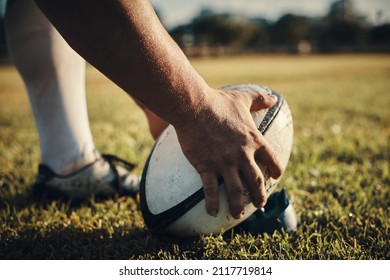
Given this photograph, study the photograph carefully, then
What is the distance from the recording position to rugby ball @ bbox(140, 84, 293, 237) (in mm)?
1309

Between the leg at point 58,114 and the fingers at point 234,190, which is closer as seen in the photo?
the fingers at point 234,190

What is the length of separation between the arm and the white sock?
3.07 feet

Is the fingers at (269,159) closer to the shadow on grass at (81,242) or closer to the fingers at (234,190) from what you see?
the fingers at (234,190)

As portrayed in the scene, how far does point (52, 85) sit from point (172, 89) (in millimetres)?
1068

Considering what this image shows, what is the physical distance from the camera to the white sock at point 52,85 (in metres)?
1.76

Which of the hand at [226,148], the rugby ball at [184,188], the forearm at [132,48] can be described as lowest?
the rugby ball at [184,188]

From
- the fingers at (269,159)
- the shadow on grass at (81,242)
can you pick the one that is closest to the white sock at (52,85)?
the shadow on grass at (81,242)

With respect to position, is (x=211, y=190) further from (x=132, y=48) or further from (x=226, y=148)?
(x=132, y=48)

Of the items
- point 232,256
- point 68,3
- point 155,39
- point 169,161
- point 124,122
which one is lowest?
point 124,122

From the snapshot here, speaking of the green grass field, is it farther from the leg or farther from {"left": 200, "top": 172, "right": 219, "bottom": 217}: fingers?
{"left": 200, "top": 172, "right": 219, "bottom": 217}: fingers

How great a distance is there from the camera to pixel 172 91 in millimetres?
1002

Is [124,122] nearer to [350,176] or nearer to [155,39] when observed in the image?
[350,176]
